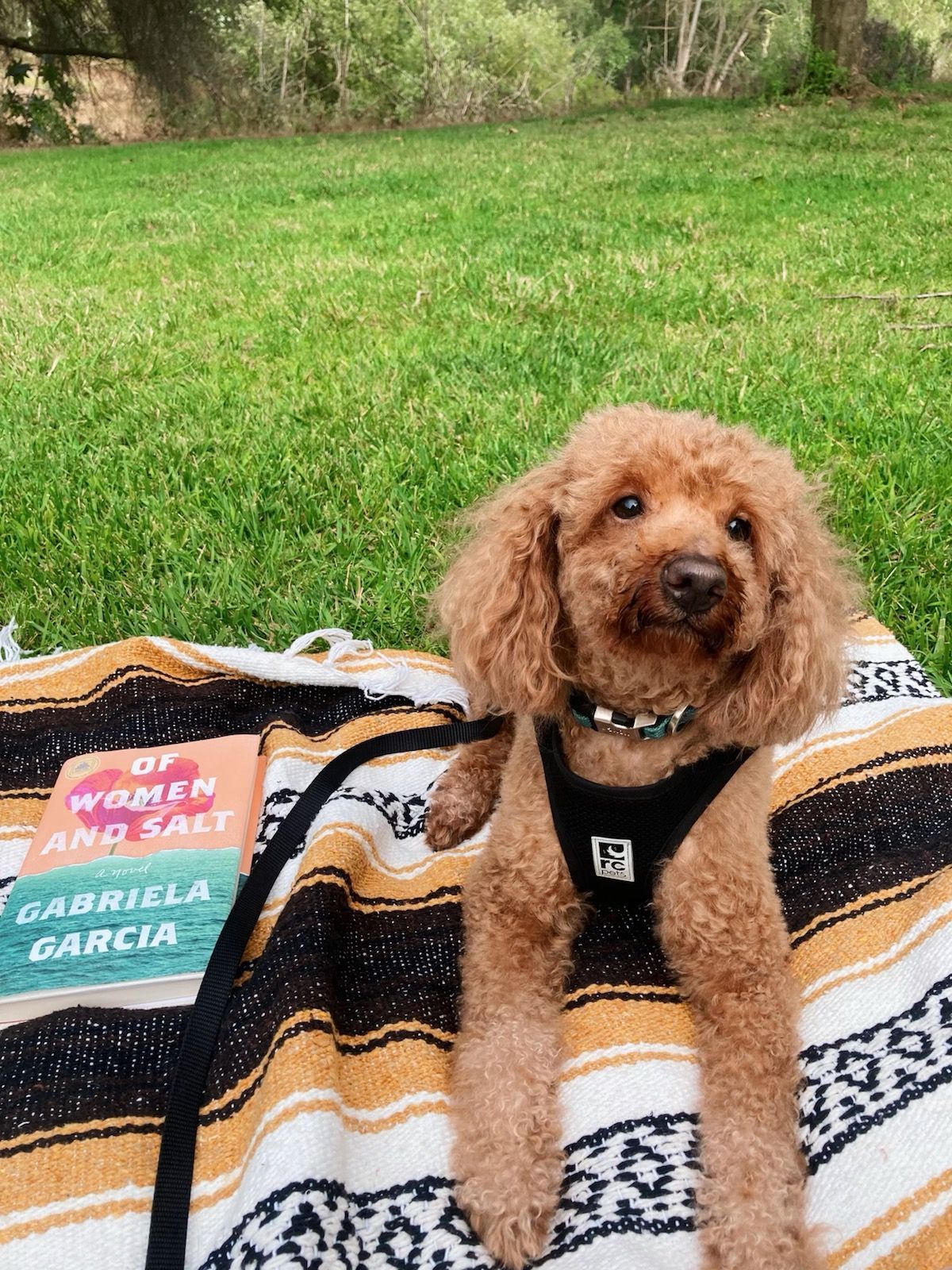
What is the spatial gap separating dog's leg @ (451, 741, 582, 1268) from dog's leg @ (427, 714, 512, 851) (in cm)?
32

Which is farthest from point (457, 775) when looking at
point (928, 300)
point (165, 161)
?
point (165, 161)

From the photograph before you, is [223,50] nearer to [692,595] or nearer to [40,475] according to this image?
[40,475]

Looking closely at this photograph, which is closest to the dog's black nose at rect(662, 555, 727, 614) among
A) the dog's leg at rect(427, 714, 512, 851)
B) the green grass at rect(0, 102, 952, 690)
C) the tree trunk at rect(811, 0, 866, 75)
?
the dog's leg at rect(427, 714, 512, 851)

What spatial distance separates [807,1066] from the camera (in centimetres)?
176

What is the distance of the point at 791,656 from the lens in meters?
1.83

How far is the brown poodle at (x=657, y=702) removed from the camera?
1662 mm

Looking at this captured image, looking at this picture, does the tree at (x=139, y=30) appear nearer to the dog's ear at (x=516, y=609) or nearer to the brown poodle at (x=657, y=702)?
the dog's ear at (x=516, y=609)

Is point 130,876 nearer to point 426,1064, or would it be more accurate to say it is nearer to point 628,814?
point 426,1064

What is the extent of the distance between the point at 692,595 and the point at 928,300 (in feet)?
16.3

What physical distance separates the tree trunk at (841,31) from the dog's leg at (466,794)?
55.5ft

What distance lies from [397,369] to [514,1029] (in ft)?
12.3

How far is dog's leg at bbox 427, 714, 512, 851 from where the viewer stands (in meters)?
2.39

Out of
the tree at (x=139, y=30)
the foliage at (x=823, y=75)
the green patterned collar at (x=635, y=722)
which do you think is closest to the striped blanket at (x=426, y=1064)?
the green patterned collar at (x=635, y=722)

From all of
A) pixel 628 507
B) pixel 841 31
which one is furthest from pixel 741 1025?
pixel 841 31
